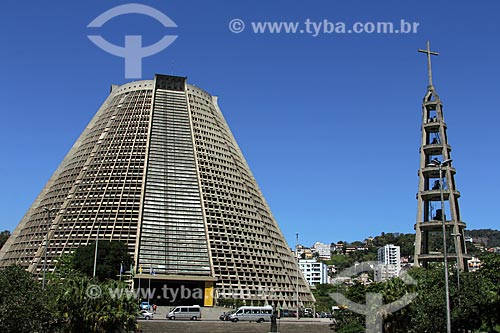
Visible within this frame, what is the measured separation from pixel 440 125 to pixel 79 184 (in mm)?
50965

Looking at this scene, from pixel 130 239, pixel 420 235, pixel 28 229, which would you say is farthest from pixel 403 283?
pixel 28 229

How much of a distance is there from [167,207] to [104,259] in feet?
53.1

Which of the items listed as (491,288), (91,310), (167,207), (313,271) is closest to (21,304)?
(91,310)

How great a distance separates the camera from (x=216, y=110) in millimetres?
98125

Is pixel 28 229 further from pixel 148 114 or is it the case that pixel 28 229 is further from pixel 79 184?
pixel 148 114

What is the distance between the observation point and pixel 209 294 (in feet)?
236

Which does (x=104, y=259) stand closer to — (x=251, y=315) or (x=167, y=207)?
(x=167, y=207)

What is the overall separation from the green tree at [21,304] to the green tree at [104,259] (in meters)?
33.6

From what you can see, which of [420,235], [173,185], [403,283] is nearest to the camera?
[403,283]

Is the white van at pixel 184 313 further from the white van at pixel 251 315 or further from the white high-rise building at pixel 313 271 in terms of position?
the white high-rise building at pixel 313 271

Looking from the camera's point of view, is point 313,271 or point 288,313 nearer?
point 288,313

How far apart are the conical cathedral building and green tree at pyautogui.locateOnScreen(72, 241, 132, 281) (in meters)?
4.75

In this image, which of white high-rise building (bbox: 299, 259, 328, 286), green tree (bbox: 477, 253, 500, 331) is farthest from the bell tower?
white high-rise building (bbox: 299, 259, 328, 286)

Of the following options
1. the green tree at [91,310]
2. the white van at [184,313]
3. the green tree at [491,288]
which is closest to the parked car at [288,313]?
the white van at [184,313]
